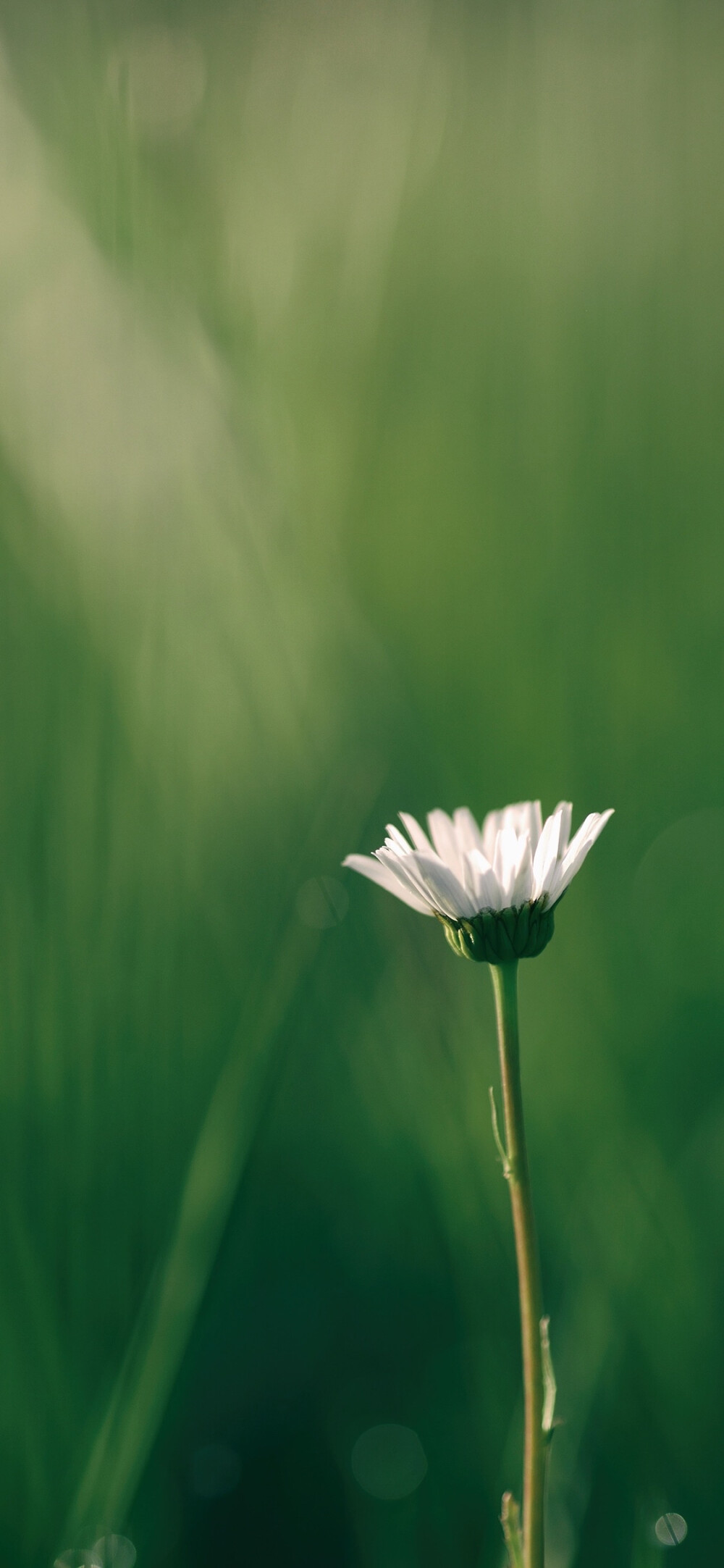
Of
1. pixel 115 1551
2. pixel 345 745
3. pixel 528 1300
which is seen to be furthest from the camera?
pixel 345 745

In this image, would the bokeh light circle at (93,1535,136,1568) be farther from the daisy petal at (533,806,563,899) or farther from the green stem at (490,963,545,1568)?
the daisy petal at (533,806,563,899)

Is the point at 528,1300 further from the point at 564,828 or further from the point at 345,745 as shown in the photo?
the point at 345,745

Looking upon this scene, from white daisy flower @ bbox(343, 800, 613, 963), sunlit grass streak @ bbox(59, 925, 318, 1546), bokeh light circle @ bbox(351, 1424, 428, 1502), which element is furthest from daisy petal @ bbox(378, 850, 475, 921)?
bokeh light circle @ bbox(351, 1424, 428, 1502)

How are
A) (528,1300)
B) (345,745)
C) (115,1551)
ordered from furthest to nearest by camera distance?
(345,745), (115,1551), (528,1300)

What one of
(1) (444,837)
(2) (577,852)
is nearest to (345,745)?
(1) (444,837)

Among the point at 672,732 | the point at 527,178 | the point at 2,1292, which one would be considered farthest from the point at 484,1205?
the point at 527,178

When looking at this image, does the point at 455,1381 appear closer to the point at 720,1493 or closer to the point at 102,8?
the point at 720,1493
